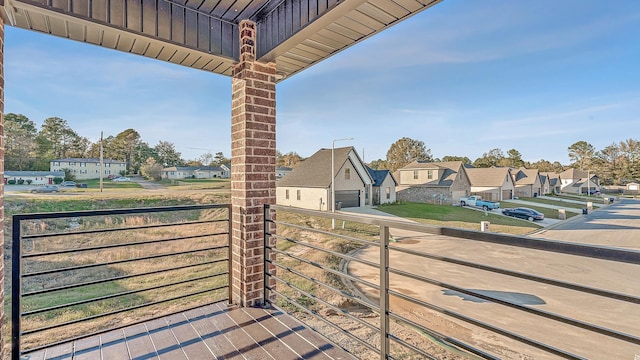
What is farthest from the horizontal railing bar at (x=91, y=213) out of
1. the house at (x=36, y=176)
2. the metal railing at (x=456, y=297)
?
the house at (x=36, y=176)

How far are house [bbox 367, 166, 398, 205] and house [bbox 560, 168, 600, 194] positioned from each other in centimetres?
2240

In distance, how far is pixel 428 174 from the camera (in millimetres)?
21953

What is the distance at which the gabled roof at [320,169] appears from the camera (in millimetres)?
15555

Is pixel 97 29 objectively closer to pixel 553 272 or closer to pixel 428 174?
pixel 553 272

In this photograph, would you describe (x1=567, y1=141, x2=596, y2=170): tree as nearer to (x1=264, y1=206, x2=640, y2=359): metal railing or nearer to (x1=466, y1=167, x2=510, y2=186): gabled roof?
(x1=466, y1=167, x2=510, y2=186): gabled roof

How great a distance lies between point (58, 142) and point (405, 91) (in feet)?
42.9

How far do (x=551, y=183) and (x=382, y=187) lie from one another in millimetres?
26357

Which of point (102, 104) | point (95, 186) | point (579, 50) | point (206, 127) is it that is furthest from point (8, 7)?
point (579, 50)

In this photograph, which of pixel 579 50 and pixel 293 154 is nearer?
pixel 293 154

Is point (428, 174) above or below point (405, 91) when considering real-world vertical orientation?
below

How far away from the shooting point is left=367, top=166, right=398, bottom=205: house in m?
18.6

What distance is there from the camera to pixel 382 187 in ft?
61.9

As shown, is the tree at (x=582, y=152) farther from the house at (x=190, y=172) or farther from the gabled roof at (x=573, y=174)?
the house at (x=190, y=172)

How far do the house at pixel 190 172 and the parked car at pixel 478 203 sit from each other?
2010cm
